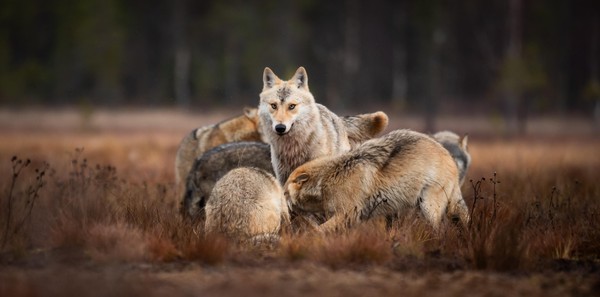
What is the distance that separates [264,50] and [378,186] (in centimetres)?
3631

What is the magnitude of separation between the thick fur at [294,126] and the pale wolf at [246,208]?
0.91m

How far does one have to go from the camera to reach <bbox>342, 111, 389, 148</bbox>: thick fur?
9.66 m

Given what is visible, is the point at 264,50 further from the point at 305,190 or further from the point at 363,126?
the point at 305,190

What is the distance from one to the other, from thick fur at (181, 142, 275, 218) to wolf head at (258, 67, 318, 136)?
0.94 metres

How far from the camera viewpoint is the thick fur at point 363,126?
380 inches

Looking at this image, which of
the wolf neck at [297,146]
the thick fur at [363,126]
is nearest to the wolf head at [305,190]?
the wolf neck at [297,146]

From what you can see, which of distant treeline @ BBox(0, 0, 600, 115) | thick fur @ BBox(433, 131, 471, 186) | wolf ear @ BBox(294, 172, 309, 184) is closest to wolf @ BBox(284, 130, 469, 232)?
wolf ear @ BBox(294, 172, 309, 184)

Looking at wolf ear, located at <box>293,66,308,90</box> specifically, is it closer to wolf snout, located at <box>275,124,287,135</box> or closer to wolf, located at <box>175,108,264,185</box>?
wolf snout, located at <box>275,124,287,135</box>

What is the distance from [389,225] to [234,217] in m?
1.95

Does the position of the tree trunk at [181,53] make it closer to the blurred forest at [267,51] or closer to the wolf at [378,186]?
the blurred forest at [267,51]

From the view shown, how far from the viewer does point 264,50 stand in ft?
141

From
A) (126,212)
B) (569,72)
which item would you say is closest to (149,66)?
(569,72)

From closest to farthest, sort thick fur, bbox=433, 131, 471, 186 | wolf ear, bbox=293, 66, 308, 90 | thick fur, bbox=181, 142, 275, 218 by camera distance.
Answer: wolf ear, bbox=293, 66, 308, 90
thick fur, bbox=181, 142, 275, 218
thick fur, bbox=433, 131, 471, 186

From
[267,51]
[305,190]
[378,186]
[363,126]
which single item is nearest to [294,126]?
[305,190]
